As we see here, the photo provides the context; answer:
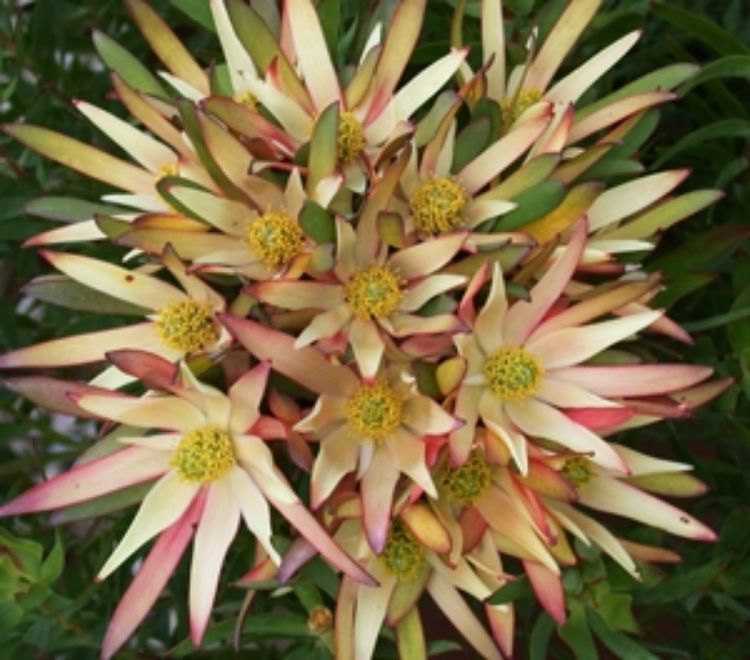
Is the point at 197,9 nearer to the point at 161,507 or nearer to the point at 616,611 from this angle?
the point at 161,507

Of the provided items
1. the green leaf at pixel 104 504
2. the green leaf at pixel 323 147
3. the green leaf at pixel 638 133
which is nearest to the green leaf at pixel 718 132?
the green leaf at pixel 638 133

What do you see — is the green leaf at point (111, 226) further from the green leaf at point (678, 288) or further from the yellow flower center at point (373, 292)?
the green leaf at point (678, 288)

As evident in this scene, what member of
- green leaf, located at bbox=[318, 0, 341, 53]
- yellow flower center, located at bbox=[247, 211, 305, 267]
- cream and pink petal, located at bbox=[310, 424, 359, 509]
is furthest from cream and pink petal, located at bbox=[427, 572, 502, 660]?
green leaf, located at bbox=[318, 0, 341, 53]

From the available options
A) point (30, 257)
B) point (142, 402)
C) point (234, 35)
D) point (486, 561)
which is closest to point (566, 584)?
point (486, 561)

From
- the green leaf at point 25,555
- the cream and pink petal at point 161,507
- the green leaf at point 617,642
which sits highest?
the cream and pink petal at point 161,507

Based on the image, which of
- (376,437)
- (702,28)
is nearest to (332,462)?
(376,437)

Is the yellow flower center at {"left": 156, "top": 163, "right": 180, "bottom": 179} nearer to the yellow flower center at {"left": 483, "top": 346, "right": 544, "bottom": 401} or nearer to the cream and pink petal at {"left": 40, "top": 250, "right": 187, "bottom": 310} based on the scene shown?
the cream and pink petal at {"left": 40, "top": 250, "right": 187, "bottom": 310}

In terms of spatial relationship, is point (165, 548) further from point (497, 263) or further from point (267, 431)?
point (497, 263)
